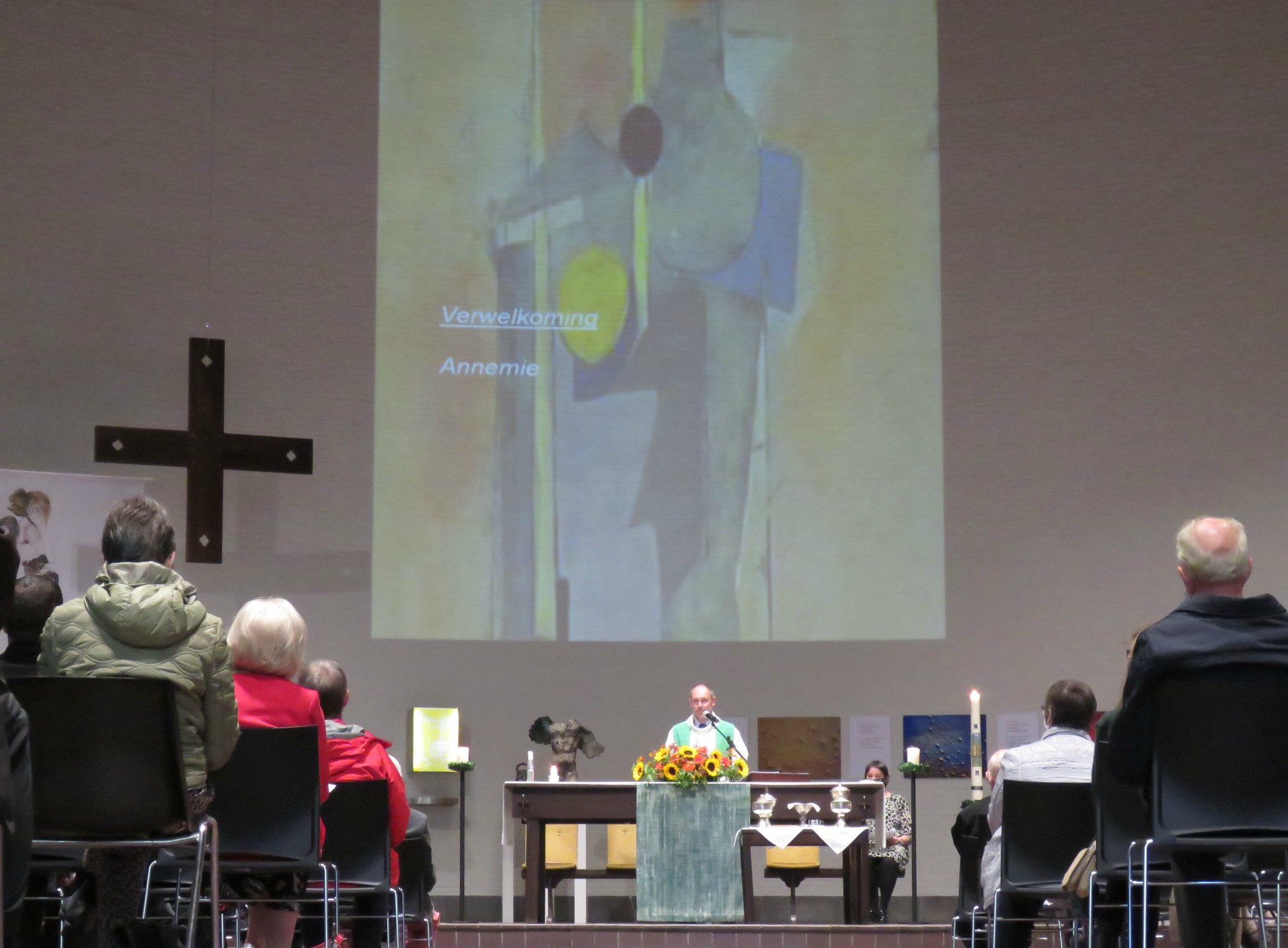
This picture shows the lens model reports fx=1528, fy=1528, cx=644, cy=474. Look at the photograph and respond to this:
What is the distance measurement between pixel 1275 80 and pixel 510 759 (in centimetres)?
590

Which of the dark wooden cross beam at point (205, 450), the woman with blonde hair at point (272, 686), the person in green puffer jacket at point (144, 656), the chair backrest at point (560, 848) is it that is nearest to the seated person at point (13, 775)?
the person in green puffer jacket at point (144, 656)

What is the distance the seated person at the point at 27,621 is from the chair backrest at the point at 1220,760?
2.54 metres

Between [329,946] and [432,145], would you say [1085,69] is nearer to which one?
[432,145]

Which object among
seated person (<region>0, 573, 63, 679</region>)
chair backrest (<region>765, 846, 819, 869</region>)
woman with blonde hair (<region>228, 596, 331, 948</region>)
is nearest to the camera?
woman with blonde hair (<region>228, 596, 331, 948</region>)

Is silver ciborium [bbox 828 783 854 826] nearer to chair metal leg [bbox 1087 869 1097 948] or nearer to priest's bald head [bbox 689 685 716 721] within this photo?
priest's bald head [bbox 689 685 716 721]

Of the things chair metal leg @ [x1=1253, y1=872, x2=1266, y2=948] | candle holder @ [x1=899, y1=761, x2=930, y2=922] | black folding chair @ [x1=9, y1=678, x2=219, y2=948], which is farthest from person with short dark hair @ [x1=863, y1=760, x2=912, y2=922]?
black folding chair @ [x1=9, y1=678, x2=219, y2=948]

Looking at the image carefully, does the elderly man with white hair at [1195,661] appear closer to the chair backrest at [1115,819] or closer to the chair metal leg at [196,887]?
the chair backrest at [1115,819]

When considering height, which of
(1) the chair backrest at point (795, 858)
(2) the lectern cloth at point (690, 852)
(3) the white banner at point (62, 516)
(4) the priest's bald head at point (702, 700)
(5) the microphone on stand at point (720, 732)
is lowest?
(1) the chair backrest at point (795, 858)

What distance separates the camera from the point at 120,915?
3.04 metres

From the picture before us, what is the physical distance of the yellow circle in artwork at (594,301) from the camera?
8.57 metres

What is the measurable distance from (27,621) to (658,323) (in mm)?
5300

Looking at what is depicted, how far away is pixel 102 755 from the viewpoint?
289 centimetres

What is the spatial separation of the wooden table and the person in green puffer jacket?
4.05 metres

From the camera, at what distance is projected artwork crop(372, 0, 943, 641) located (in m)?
8.48
